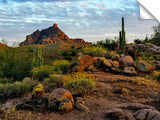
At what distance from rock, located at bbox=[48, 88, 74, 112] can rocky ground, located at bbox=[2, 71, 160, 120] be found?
0.15 meters

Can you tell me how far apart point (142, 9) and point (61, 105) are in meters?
2.85

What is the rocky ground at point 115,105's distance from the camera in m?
3.62

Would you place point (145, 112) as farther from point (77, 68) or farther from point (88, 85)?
point (77, 68)

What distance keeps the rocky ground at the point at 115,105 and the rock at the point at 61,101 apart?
145 mm

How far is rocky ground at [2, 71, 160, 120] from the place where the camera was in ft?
11.9

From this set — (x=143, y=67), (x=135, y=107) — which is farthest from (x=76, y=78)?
(x=143, y=67)

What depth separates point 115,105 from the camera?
14.3ft

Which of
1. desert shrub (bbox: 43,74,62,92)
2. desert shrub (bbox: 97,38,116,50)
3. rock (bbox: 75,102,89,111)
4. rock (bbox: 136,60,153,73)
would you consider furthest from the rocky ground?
desert shrub (bbox: 97,38,116,50)

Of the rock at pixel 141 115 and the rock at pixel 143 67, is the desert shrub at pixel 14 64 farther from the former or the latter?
the rock at pixel 141 115

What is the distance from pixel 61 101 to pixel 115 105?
4.62 ft

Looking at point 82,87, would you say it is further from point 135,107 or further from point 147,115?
point 147,115

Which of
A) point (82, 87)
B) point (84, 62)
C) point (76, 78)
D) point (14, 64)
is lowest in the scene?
point (82, 87)

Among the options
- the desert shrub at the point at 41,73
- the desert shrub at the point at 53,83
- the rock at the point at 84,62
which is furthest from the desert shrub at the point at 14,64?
the rock at the point at 84,62

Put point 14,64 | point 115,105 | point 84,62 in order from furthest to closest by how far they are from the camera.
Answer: point 14,64 → point 84,62 → point 115,105
